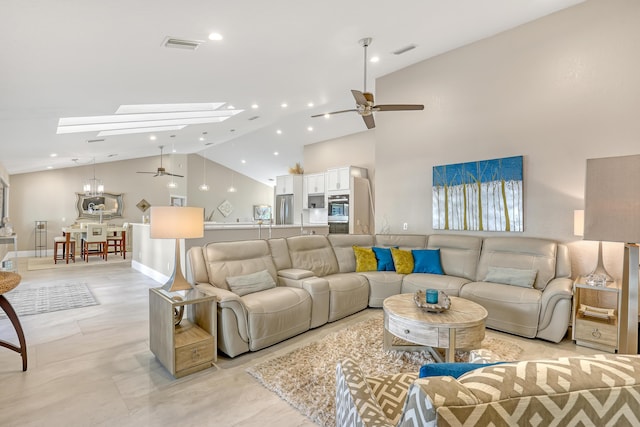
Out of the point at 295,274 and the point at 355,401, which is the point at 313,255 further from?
the point at 355,401

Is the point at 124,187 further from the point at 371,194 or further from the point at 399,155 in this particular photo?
the point at 399,155

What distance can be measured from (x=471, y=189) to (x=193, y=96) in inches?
162

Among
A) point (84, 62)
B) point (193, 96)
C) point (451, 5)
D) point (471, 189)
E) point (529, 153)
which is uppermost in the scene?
point (451, 5)

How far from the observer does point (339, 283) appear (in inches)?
148

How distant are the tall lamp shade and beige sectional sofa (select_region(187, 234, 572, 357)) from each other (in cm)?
28

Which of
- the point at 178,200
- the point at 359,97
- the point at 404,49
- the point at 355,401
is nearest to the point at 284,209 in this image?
Answer: the point at 178,200

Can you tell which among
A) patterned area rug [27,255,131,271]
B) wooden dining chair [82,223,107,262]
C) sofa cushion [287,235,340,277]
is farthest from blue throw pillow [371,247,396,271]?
wooden dining chair [82,223,107,262]

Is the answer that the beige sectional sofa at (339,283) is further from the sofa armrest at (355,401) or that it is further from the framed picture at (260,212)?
the framed picture at (260,212)

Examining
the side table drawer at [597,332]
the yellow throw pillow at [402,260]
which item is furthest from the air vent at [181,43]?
the side table drawer at [597,332]

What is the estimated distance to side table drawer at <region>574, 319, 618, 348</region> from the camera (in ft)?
9.65

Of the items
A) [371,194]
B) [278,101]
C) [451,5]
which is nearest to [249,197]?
[371,194]

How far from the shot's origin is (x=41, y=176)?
363 inches

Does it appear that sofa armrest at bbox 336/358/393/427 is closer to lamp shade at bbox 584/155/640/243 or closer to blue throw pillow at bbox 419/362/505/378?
blue throw pillow at bbox 419/362/505/378

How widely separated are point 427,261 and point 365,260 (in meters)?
0.83
